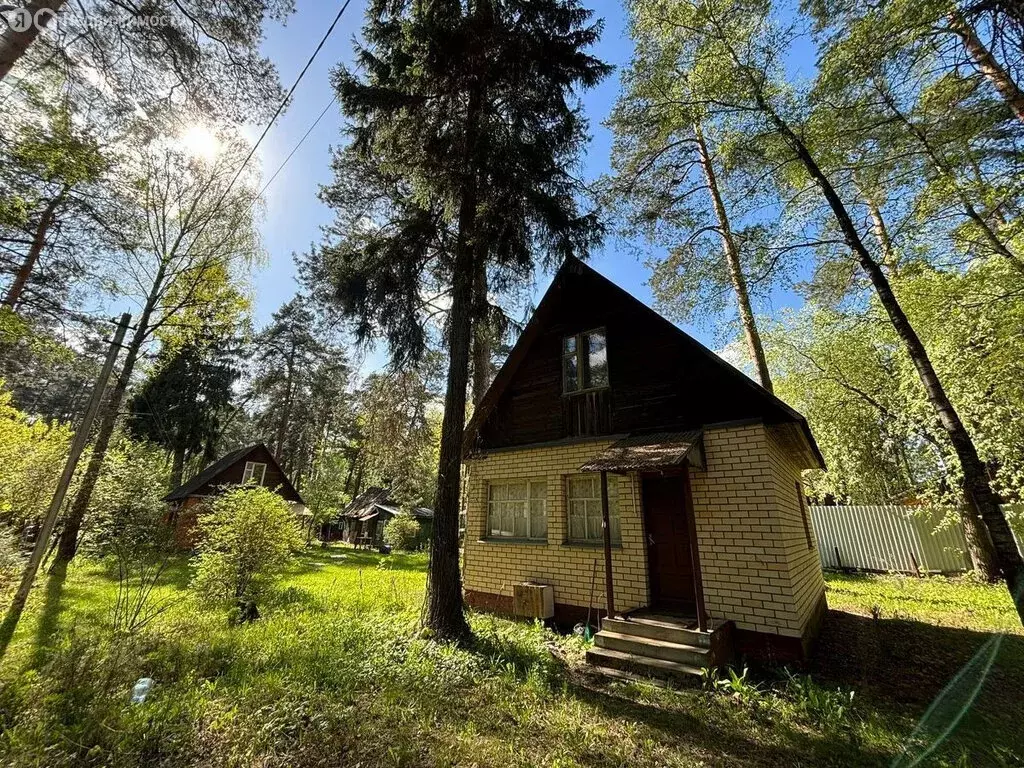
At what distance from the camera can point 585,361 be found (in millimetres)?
8164

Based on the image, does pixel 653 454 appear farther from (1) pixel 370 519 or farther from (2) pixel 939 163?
(1) pixel 370 519

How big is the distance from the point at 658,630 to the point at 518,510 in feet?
11.7

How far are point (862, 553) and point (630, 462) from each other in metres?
16.7

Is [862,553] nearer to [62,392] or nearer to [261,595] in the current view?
[261,595]

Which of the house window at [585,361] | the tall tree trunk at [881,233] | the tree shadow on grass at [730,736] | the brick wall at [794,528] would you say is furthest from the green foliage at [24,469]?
the tall tree trunk at [881,233]

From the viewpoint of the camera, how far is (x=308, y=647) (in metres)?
5.61

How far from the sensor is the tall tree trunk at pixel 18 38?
4.41 m

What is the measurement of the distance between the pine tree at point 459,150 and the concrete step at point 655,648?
2.55m

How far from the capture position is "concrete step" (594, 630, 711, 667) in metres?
4.90

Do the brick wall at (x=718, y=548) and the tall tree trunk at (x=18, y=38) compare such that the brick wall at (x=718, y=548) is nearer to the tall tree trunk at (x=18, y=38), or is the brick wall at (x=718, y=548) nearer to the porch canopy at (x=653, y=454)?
the porch canopy at (x=653, y=454)

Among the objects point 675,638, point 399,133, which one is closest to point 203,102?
point 399,133

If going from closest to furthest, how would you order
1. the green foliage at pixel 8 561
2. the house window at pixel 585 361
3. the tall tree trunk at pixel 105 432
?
the green foliage at pixel 8 561 < the house window at pixel 585 361 < the tall tree trunk at pixel 105 432

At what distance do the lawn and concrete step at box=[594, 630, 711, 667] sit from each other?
0.39 meters

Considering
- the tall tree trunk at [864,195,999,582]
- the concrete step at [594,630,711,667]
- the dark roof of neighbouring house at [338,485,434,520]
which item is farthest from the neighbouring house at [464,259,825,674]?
the dark roof of neighbouring house at [338,485,434,520]
